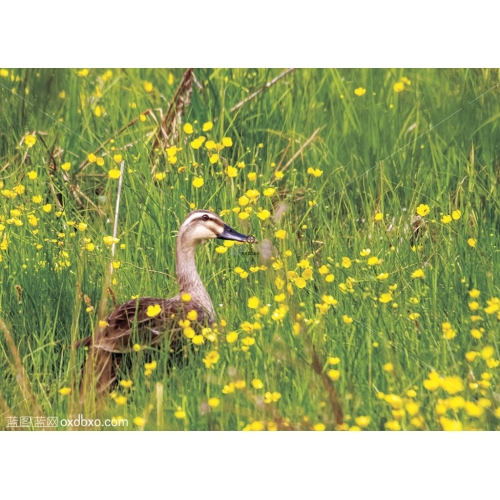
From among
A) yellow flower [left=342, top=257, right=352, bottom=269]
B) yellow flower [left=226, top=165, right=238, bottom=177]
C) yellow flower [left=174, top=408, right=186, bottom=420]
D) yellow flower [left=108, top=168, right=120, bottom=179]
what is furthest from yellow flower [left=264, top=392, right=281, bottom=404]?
yellow flower [left=108, top=168, right=120, bottom=179]

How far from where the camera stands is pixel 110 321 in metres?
5.09

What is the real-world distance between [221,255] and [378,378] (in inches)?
42.2

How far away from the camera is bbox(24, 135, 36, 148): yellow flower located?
220 inches

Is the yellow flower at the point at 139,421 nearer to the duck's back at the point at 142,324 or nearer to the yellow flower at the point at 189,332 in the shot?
the duck's back at the point at 142,324

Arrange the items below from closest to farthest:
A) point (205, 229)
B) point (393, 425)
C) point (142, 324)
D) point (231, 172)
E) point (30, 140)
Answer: point (393, 425)
point (142, 324)
point (205, 229)
point (231, 172)
point (30, 140)

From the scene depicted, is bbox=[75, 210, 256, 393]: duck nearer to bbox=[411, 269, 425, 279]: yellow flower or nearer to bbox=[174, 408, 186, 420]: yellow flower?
bbox=[174, 408, 186, 420]: yellow flower

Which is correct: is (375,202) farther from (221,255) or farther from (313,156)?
(221,255)

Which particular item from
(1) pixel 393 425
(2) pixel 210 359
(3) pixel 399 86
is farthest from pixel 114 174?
(1) pixel 393 425

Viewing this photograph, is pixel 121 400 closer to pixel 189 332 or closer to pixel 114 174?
pixel 189 332

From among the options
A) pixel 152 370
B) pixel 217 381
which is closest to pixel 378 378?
pixel 217 381

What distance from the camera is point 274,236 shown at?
17.6ft

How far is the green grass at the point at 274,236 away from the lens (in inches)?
194

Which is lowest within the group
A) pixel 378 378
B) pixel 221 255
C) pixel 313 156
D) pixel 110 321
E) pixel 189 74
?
pixel 378 378

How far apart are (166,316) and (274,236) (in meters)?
0.73
